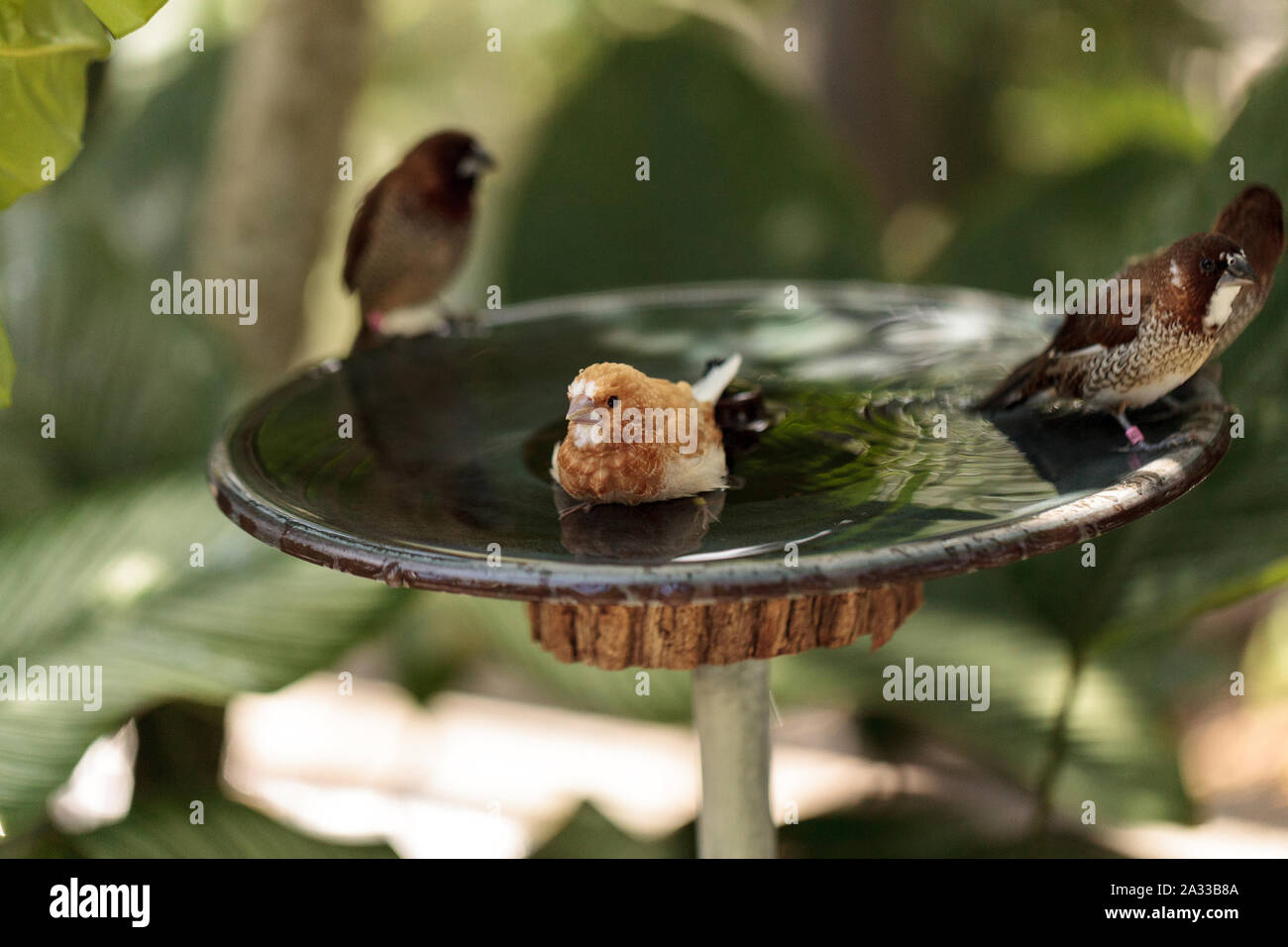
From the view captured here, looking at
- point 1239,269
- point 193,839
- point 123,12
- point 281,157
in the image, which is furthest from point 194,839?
point 1239,269

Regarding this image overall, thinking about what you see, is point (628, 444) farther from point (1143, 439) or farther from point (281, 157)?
point (281, 157)

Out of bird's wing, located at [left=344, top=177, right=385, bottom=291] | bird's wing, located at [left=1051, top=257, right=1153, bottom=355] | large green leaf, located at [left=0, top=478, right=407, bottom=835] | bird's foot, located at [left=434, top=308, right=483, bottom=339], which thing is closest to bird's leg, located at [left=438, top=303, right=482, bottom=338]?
bird's foot, located at [left=434, top=308, right=483, bottom=339]

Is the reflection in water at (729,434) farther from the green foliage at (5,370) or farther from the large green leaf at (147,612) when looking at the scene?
the large green leaf at (147,612)

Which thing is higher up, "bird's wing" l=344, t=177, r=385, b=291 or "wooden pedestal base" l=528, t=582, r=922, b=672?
"bird's wing" l=344, t=177, r=385, b=291

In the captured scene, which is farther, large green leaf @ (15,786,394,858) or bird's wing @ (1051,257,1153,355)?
large green leaf @ (15,786,394,858)

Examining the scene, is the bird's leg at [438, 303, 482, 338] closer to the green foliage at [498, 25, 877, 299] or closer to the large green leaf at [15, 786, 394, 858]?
the large green leaf at [15, 786, 394, 858]

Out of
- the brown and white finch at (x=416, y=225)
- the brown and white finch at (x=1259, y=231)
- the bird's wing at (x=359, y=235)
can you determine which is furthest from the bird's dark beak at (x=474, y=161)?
the brown and white finch at (x=1259, y=231)

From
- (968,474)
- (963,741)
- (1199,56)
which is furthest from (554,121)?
(1199,56)
